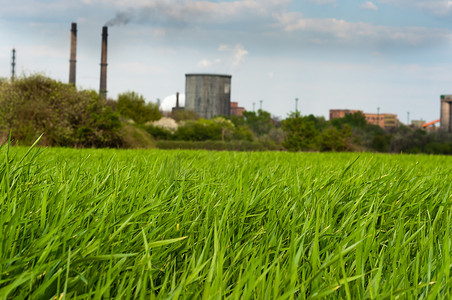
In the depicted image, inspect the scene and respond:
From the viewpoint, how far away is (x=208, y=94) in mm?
67375

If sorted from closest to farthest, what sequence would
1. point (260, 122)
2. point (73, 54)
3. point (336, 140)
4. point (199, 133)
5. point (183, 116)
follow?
point (336, 140) → point (199, 133) → point (73, 54) → point (183, 116) → point (260, 122)

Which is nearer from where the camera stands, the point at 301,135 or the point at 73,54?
the point at 301,135

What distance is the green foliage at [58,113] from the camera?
18.0 meters

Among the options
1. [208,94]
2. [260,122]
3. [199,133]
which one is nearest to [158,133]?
[199,133]

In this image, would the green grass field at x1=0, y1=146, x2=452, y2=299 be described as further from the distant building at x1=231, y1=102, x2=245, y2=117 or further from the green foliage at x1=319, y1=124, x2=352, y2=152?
the distant building at x1=231, y1=102, x2=245, y2=117

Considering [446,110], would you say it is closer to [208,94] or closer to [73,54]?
[208,94]

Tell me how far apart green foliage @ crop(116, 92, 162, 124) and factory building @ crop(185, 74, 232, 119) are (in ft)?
49.3

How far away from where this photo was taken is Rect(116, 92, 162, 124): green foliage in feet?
167

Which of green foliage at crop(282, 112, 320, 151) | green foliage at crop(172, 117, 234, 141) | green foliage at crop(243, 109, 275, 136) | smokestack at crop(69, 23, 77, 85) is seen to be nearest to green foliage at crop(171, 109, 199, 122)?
green foliage at crop(243, 109, 275, 136)

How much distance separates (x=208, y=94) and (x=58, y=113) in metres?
49.7

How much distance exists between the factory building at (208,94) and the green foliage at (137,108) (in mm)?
15023

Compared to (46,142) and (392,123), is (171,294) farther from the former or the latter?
(392,123)

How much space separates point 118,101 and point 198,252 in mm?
53994

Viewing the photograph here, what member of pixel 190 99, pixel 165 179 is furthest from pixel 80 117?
pixel 190 99
